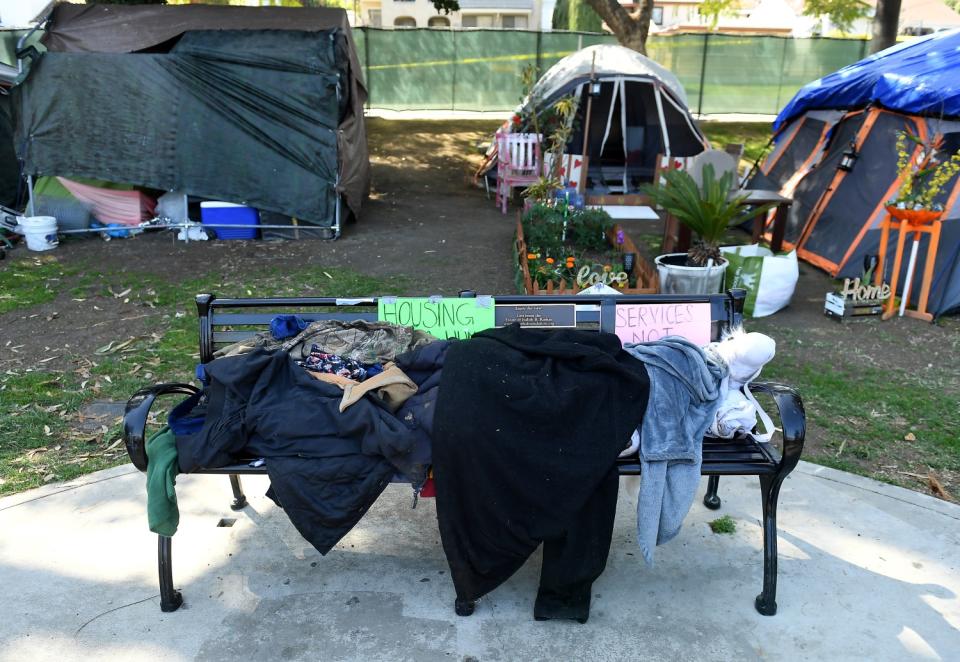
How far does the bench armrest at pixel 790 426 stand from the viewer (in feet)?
8.86

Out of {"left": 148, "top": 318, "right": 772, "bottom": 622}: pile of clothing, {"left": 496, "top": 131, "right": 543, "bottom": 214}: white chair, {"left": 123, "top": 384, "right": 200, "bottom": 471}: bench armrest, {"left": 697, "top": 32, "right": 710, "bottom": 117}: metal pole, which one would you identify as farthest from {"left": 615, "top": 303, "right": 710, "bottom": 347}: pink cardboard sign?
{"left": 697, "top": 32, "right": 710, "bottom": 117}: metal pole

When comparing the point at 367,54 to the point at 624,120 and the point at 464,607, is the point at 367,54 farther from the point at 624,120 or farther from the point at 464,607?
the point at 464,607

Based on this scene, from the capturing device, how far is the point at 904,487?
3717mm

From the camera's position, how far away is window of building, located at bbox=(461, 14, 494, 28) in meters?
33.6

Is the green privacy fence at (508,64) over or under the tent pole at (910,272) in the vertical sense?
over

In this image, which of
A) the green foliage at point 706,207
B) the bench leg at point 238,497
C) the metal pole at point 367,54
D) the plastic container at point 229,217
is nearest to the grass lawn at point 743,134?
the metal pole at point 367,54

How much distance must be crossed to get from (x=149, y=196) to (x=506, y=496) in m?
7.95

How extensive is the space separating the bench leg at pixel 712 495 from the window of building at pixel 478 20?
33298 millimetres

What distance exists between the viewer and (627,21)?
12.4 metres

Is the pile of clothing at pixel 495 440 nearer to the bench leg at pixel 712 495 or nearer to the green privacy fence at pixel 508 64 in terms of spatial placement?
the bench leg at pixel 712 495

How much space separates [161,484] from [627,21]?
1181 cm

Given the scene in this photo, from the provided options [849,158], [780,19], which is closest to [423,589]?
[849,158]

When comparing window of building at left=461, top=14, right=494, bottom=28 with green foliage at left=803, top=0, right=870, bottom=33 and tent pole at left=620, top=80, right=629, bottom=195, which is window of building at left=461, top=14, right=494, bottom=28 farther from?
tent pole at left=620, top=80, right=629, bottom=195

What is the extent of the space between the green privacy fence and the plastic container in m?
9.87
